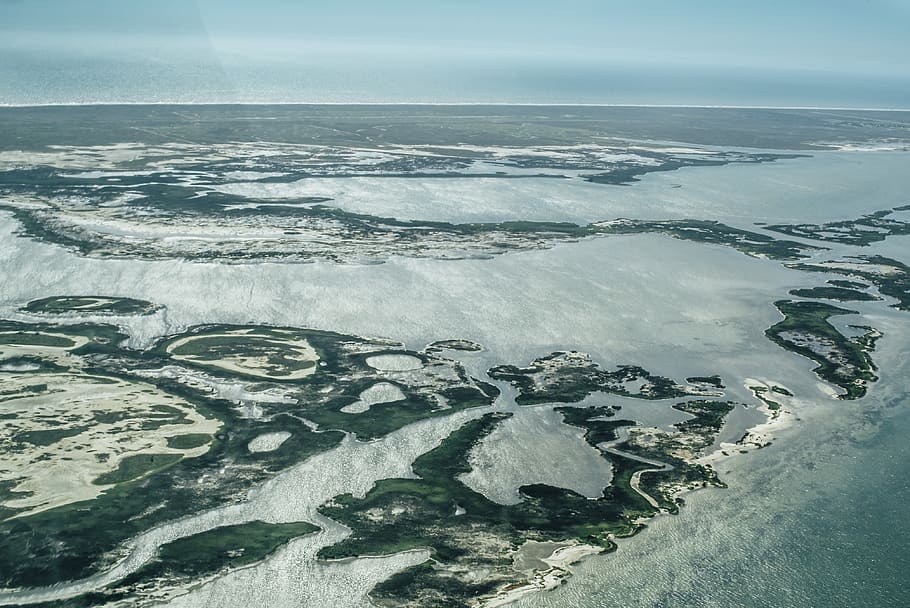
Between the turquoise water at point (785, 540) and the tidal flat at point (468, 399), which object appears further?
the tidal flat at point (468, 399)

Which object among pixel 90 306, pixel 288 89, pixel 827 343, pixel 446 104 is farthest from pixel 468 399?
pixel 288 89

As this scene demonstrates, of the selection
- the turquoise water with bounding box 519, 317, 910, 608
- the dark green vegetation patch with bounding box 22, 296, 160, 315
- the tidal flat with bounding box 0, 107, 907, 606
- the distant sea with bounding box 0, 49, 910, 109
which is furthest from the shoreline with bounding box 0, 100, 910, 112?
the turquoise water with bounding box 519, 317, 910, 608

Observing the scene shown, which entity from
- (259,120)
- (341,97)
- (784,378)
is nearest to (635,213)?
(784,378)

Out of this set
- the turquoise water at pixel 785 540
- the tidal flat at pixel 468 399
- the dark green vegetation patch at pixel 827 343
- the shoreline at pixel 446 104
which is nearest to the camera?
the turquoise water at pixel 785 540

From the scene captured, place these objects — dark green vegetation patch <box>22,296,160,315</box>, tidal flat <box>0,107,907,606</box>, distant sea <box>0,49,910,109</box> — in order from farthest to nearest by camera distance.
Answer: distant sea <box>0,49,910,109</box> < dark green vegetation patch <box>22,296,160,315</box> < tidal flat <box>0,107,907,606</box>

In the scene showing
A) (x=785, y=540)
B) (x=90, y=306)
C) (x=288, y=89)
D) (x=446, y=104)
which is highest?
(x=288, y=89)

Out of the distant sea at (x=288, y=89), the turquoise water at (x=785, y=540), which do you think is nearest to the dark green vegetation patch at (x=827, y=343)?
the turquoise water at (x=785, y=540)

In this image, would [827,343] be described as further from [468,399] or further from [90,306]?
[90,306]

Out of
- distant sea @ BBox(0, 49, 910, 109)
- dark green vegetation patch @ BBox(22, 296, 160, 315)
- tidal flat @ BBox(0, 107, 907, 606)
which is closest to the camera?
tidal flat @ BBox(0, 107, 907, 606)

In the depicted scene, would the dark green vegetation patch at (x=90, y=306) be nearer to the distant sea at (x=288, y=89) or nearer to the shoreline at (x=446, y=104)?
the shoreline at (x=446, y=104)

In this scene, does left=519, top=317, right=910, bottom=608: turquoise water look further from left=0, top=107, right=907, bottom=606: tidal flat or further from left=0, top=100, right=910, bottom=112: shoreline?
left=0, top=100, right=910, bottom=112: shoreline

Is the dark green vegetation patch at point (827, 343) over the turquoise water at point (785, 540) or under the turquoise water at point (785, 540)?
over
